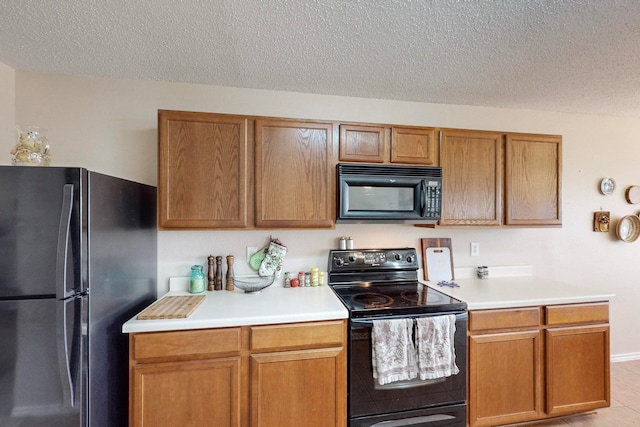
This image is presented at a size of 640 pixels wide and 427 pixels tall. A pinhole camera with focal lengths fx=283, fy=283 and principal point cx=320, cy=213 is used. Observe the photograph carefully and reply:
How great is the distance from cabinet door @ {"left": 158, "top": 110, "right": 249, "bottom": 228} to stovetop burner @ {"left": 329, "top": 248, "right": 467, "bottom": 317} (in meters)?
0.84

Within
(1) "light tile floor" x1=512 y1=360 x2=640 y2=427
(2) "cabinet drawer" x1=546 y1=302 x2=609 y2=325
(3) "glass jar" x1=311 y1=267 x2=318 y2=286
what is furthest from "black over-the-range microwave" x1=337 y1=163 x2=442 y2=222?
(1) "light tile floor" x1=512 y1=360 x2=640 y2=427

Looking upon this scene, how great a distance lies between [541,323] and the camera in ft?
6.26

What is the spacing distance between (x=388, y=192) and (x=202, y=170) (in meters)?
1.25

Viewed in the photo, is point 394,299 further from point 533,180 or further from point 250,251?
point 533,180

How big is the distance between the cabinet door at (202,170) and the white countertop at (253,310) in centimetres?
49

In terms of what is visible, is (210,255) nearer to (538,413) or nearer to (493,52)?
(493,52)

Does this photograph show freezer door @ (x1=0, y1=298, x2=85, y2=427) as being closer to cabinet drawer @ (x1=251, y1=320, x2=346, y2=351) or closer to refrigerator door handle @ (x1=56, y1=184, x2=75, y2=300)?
refrigerator door handle @ (x1=56, y1=184, x2=75, y2=300)

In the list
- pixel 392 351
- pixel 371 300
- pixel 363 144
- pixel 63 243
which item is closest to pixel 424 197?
pixel 363 144

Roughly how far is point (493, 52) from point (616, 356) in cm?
320

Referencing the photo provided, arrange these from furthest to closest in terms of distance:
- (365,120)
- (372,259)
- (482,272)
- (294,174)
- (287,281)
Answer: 1. (482,272)
2. (365,120)
3. (372,259)
4. (287,281)
5. (294,174)

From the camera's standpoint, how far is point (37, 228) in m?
1.17

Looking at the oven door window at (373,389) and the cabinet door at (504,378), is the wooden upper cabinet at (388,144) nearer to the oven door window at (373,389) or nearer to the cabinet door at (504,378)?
the oven door window at (373,389)

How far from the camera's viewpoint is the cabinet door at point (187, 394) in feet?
4.74

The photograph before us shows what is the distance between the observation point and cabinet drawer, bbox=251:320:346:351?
60.9 inches
